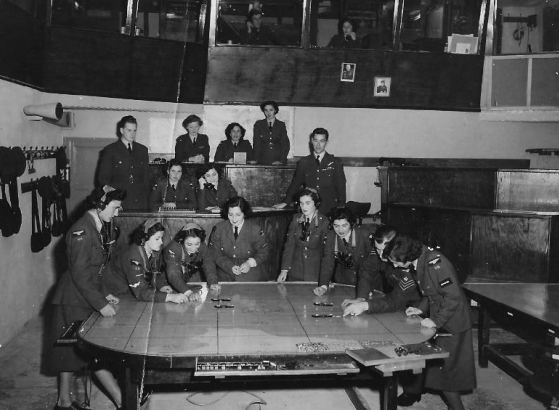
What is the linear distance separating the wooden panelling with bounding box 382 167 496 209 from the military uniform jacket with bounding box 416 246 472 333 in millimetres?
4360

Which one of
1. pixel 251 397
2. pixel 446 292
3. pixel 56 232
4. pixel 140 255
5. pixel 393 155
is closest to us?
pixel 446 292

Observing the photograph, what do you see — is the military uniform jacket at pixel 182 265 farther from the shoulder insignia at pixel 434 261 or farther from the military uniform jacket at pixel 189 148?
the military uniform jacket at pixel 189 148

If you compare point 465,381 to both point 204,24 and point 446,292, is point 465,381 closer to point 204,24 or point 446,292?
point 446,292

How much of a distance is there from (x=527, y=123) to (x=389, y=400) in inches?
339

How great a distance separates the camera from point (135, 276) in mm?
4559

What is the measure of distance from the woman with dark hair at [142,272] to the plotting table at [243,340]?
0.12 meters

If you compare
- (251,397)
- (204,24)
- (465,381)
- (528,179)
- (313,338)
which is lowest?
(251,397)

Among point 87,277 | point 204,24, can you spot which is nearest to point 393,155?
point 204,24

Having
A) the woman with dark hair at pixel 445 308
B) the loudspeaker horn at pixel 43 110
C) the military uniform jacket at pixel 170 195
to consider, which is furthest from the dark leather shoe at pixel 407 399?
the loudspeaker horn at pixel 43 110

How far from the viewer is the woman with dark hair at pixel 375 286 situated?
13.7 feet

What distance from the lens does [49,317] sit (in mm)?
7660

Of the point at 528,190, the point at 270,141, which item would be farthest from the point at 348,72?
the point at 528,190

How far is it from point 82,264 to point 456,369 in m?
3.04

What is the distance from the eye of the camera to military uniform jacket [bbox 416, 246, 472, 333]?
4.27 metres
